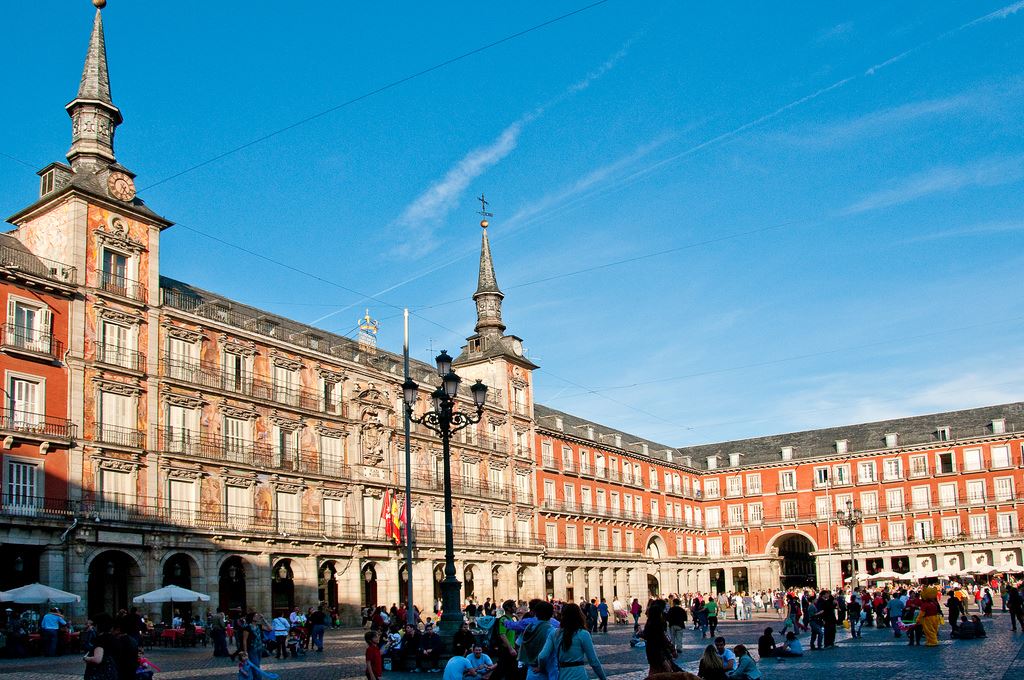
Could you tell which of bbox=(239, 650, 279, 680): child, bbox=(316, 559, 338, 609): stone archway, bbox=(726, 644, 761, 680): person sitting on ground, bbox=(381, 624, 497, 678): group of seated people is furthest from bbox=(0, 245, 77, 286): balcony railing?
bbox=(726, 644, 761, 680): person sitting on ground

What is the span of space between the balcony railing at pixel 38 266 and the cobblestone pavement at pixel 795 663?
13.7 meters

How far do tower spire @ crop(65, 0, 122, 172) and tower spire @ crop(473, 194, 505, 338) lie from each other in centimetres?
2719

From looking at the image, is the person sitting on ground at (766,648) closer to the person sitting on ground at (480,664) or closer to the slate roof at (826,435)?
the person sitting on ground at (480,664)

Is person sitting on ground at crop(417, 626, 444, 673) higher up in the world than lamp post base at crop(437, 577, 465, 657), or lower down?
lower down

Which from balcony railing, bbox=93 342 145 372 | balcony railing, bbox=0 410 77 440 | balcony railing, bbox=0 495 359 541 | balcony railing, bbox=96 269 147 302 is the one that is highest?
balcony railing, bbox=96 269 147 302

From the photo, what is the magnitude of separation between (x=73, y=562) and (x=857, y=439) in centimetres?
6331

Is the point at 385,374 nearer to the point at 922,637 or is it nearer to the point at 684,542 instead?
the point at 922,637

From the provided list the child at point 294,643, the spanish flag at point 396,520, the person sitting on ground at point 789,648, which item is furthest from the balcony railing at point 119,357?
the person sitting on ground at point 789,648

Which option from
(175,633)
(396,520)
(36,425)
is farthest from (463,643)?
(396,520)

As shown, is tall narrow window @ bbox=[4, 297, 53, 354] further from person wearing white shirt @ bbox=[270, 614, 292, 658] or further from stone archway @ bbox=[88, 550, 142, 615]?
person wearing white shirt @ bbox=[270, 614, 292, 658]

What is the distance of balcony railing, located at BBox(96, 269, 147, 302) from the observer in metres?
38.3

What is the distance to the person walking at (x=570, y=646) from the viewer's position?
1007 centimetres

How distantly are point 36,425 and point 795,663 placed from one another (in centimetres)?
2607

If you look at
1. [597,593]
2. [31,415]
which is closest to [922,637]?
[31,415]
